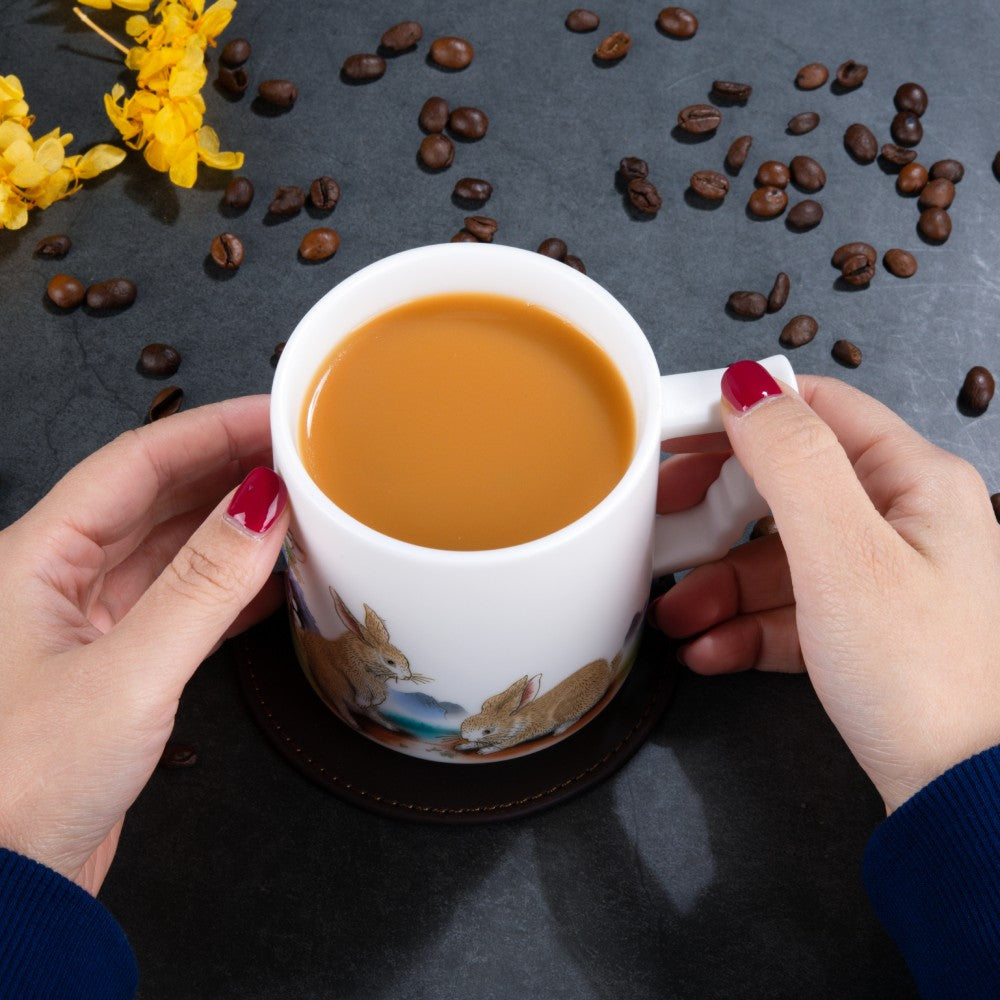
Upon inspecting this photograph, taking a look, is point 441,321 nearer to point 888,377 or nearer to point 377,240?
point 377,240

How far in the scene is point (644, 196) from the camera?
1666 mm

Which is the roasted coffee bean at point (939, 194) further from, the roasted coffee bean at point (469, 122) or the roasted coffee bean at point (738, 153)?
the roasted coffee bean at point (469, 122)

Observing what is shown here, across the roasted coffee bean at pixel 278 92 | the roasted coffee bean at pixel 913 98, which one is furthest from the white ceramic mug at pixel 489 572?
the roasted coffee bean at pixel 913 98

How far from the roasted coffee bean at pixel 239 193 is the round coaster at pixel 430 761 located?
2.16 ft

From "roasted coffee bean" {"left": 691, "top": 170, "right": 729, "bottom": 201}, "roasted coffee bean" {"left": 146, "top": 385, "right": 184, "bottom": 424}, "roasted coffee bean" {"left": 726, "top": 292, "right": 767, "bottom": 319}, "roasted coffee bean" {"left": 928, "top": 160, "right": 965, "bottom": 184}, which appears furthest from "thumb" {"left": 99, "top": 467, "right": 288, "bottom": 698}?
"roasted coffee bean" {"left": 928, "top": 160, "right": 965, "bottom": 184}

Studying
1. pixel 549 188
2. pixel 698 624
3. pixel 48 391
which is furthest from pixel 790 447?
pixel 48 391

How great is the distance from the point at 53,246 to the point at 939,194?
1.25 metres

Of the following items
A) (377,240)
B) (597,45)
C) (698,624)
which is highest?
(597,45)

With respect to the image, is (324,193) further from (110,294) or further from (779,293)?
(779,293)

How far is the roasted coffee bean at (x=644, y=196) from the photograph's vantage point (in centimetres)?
166

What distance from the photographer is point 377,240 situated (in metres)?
1.67

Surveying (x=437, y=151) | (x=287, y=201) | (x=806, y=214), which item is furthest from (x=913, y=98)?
(x=287, y=201)

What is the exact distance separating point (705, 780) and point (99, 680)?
700 mm

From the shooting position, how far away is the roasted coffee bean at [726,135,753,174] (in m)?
1.70
